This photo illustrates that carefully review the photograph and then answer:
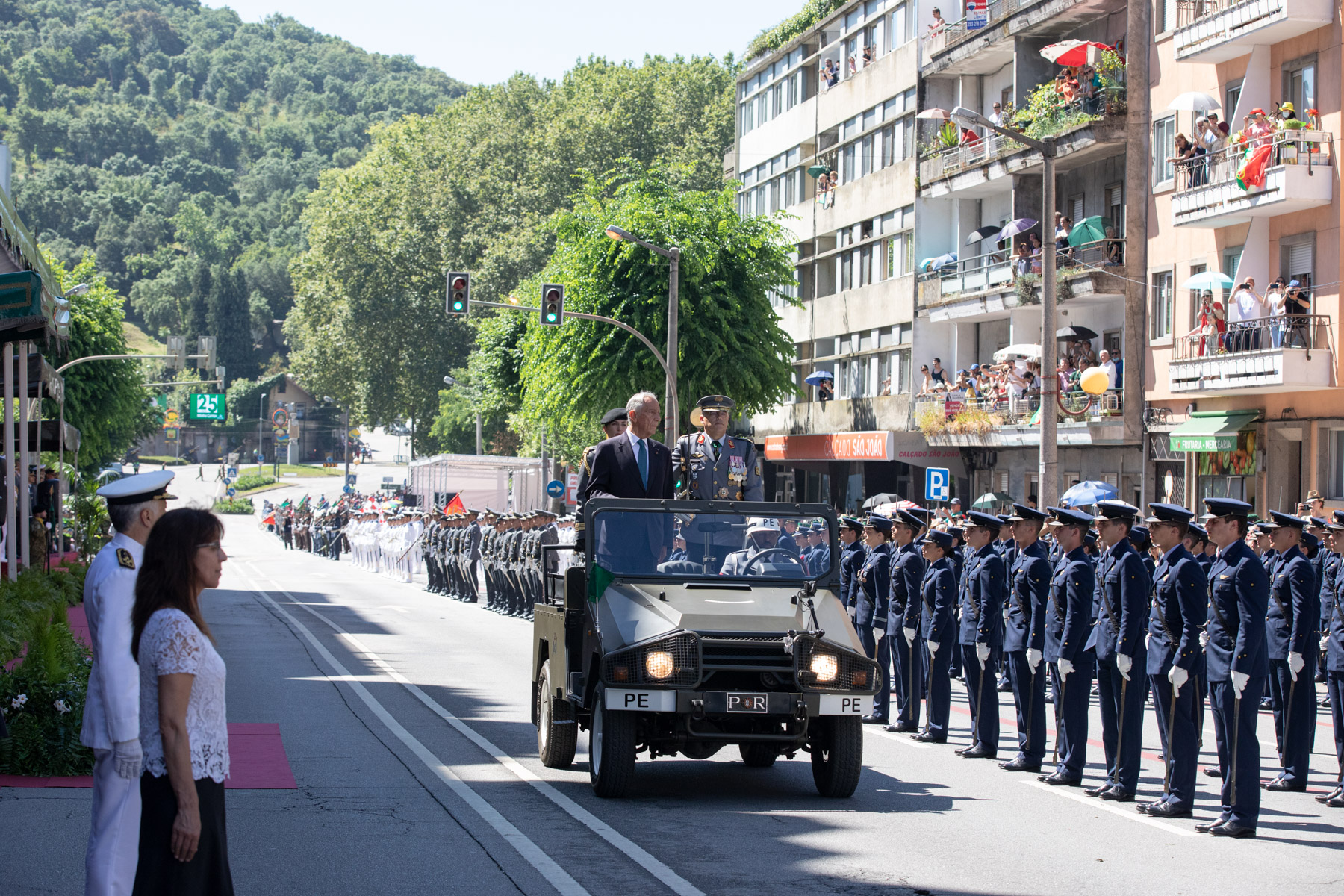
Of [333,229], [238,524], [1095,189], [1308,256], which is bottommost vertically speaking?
[238,524]

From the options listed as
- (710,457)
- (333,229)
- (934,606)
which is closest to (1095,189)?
(934,606)

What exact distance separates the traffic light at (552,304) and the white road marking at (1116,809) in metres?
23.9

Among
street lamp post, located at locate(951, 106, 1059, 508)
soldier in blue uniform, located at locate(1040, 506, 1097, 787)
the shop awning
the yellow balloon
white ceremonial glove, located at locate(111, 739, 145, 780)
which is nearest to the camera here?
white ceremonial glove, located at locate(111, 739, 145, 780)

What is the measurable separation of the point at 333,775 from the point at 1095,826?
16.6 ft

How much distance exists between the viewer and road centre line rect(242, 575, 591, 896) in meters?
8.02

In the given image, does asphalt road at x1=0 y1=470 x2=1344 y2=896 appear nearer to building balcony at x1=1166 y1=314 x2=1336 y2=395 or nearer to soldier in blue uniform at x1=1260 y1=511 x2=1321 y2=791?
soldier in blue uniform at x1=1260 y1=511 x2=1321 y2=791

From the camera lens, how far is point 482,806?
10016 mm

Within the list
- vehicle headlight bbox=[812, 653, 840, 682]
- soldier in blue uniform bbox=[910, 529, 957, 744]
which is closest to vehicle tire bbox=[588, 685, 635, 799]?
vehicle headlight bbox=[812, 653, 840, 682]

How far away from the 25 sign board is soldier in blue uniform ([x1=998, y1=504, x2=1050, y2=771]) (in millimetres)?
63934

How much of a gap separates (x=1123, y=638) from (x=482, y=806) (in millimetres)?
4357

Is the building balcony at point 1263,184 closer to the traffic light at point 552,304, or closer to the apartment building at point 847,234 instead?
the traffic light at point 552,304

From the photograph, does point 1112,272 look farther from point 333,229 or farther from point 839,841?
point 333,229

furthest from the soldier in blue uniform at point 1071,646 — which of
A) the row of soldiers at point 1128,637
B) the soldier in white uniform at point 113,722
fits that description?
the soldier in white uniform at point 113,722

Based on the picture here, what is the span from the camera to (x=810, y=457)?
49.7m
